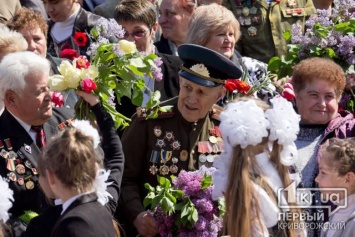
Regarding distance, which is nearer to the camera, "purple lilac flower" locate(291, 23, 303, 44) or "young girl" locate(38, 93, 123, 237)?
"young girl" locate(38, 93, 123, 237)

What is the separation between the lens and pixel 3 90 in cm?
579

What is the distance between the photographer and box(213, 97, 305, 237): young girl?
4.88m

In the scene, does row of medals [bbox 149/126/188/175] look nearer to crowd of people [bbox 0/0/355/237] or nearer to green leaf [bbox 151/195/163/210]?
crowd of people [bbox 0/0/355/237]

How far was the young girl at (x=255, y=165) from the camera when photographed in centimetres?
488

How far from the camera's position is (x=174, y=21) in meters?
7.90

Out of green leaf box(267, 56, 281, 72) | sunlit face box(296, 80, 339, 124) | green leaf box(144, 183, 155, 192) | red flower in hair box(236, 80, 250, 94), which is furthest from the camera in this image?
green leaf box(267, 56, 281, 72)

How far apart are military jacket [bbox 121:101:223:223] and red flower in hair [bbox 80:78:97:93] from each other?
0.75m

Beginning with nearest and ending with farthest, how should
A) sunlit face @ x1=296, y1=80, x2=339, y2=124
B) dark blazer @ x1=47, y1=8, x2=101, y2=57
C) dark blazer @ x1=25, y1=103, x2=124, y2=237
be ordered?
dark blazer @ x1=25, y1=103, x2=124, y2=237, sunlit face @ x1=296, y1=80, x2=339, y2=124, dark blazer @ x1=47, y1=8, x2=101, y2=57

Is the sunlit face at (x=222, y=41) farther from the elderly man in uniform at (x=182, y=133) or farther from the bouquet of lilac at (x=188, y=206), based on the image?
the bouquet of lilac at (x=188, y=206)

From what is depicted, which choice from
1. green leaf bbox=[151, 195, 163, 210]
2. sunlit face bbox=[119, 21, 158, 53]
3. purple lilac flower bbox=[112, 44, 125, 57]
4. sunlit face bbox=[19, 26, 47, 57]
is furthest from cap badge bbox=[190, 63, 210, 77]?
sunlit face bbox=[119, 21, 158, 53]

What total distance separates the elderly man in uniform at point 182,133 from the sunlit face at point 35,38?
931 millimetres

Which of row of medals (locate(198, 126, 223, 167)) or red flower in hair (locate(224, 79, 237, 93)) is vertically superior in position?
red flower in hair (locate(224, 79, 237, 93))

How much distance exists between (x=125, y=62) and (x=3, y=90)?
2.43ft

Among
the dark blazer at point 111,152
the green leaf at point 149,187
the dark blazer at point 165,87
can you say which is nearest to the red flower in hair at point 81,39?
the dark blazer at point 165,87
